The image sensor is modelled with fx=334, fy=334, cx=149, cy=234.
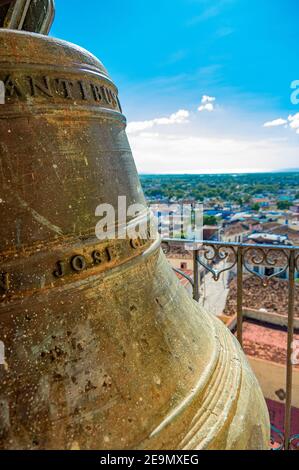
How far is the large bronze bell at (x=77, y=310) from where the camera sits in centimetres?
88

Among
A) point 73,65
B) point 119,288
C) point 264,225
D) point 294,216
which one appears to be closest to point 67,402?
point 119,288

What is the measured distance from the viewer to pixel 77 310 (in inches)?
38.4

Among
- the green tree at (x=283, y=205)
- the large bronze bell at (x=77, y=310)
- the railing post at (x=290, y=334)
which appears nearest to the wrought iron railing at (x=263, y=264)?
the railing post at (x=290, y=334)

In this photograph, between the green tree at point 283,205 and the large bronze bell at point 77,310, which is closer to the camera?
the large bronze bell at point 77,310

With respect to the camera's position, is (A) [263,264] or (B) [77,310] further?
(A) [263,264]

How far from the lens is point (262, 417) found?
1207 millimetres

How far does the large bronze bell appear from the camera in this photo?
34.7 inches

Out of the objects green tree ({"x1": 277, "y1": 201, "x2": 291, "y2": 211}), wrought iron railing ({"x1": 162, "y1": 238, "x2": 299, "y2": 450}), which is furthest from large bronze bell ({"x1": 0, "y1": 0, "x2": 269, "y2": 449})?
green tree ({"x1": 277, "y1": 201, "x2": 291, "y2": 211})

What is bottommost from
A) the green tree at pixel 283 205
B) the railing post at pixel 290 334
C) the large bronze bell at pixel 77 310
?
the green tree at pixel 283 205

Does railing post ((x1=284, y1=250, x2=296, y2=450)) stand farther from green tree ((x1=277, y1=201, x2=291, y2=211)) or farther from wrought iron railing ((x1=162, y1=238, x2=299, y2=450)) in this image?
green tree ((x1=277, y1=201, x2=291, y2=211))

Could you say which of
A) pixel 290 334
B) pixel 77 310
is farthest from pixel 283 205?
pixel 77 310

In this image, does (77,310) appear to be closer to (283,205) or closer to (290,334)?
(290,334)

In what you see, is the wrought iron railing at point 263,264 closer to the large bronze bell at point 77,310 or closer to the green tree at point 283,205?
the large bronze bell at point 77,310
